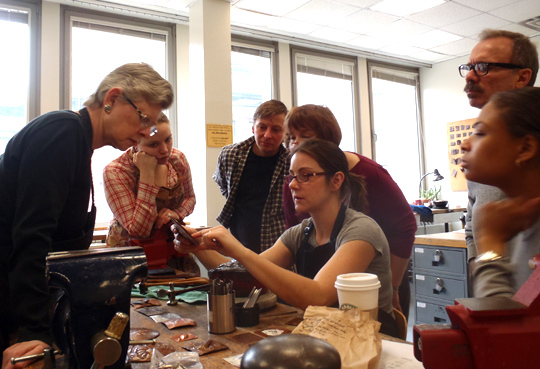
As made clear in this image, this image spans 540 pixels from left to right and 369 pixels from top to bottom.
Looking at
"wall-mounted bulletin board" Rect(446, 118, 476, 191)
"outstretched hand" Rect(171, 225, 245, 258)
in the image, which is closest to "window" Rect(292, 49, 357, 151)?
"wall-mounted bulletin board" Rect(446, 118, 476, 191)

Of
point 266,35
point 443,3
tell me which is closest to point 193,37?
point 266,35

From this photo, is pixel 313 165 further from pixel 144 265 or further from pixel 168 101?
pixel 144 265

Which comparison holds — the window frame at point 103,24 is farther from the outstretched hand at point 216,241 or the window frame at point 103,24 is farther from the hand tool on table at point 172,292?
the hand tool on table at point 172,292

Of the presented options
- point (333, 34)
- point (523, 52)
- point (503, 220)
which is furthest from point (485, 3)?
point (503, 220)

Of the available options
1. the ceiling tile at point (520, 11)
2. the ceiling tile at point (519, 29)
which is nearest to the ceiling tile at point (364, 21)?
the ceiling tile at point (520, 11)

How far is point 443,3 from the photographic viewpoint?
4859mm

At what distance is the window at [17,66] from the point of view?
13.7 feet

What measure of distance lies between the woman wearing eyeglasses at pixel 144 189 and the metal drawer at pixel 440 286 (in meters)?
2.14

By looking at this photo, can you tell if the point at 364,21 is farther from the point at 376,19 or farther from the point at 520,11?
the point at 520,11

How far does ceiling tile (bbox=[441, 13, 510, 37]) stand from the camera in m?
5.33

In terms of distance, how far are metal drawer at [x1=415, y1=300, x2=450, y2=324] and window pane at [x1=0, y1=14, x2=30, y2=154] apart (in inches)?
160

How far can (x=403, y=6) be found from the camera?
16.0 ft

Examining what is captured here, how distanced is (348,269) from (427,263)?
2.34 meters

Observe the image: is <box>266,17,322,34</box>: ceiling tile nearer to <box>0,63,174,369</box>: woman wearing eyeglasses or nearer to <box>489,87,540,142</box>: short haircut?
<box>0,63,174,369</box>: woman wearing eyeglasses
